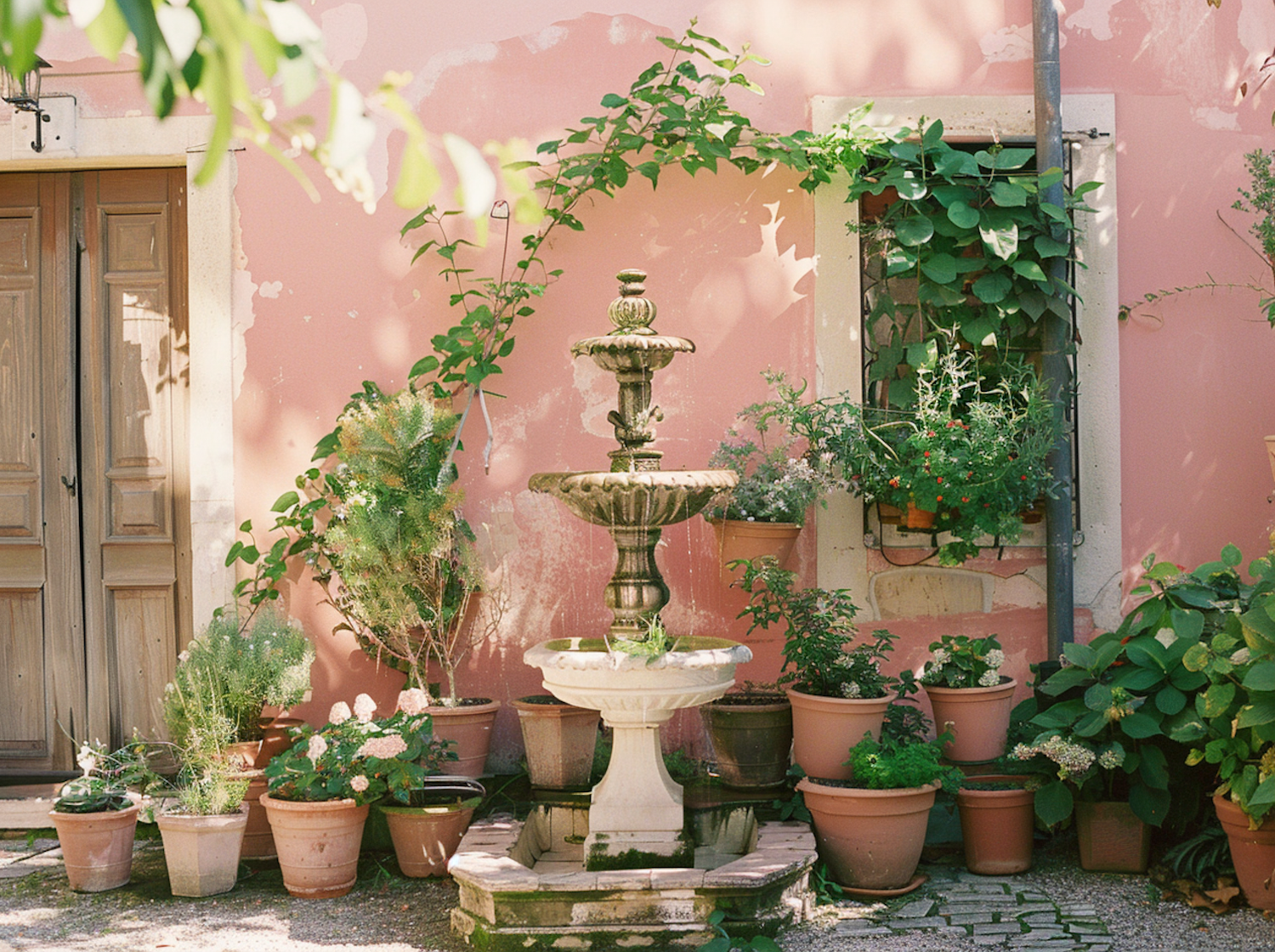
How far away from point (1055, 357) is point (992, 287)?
376mm

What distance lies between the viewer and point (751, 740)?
160 inches

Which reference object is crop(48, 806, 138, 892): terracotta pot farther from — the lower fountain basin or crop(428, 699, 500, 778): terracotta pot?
the lower fountain basin

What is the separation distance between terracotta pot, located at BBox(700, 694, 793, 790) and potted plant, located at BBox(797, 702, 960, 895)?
0.30 meters

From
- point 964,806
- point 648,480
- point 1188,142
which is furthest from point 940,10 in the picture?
point 964,806

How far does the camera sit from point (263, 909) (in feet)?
12.2

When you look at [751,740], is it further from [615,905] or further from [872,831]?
[615,905]

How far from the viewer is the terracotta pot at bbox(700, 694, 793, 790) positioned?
4051 millimetres

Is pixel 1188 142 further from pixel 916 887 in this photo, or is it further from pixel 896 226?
pixel 916 887

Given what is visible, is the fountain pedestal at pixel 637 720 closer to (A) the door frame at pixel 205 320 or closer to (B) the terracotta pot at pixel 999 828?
(B) the terracotta pot at pixel 999 828

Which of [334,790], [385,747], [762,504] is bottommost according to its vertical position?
[334,790]

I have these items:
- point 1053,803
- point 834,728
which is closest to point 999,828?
point 1053,803

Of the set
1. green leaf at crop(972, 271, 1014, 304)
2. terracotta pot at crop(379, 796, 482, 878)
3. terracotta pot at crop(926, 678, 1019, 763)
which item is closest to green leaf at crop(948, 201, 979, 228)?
green leaf at crop(972, 271, 1014, 304)

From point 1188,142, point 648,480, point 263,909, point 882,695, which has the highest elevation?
point 1188,142

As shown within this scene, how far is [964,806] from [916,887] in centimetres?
33
